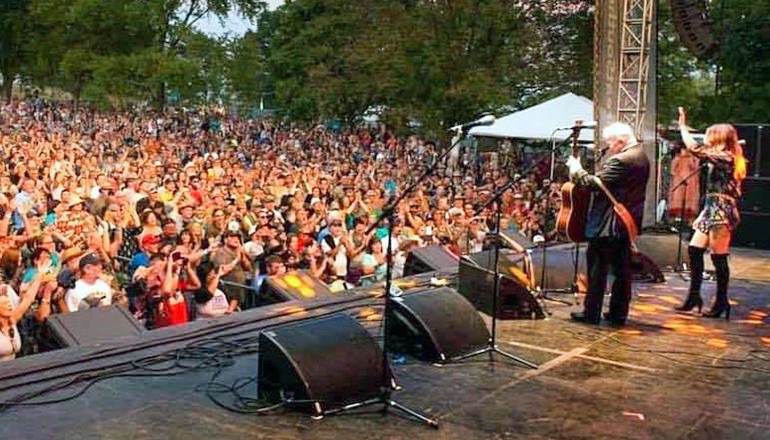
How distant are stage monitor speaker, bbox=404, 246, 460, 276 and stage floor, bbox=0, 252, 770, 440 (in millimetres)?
2200

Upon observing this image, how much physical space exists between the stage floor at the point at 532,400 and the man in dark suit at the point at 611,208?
0.34m

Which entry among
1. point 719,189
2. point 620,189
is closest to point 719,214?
point 719,189

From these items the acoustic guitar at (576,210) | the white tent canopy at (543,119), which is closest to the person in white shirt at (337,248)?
the acoustic guitar at (576,210)

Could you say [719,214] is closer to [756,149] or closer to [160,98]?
[756,149]

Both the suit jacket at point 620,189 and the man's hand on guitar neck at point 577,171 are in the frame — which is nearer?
the man's hand on guitar neck at point 577,171

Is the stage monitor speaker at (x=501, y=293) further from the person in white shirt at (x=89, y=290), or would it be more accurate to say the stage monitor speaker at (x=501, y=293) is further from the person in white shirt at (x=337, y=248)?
the person in white shirt at (x=89, y=290)

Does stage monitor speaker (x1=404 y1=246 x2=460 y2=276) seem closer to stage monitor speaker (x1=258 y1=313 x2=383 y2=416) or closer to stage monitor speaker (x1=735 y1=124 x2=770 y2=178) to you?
stage monitor speaker (x1=258 y1=313 x2=383 y2=416)

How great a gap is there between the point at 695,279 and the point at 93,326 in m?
4.10

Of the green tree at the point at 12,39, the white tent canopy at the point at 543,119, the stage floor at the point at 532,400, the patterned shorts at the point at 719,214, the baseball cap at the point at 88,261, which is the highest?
the green tree at the point at 12,39

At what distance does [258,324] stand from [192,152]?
11.7 metres

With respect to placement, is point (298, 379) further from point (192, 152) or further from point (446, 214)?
point (192, 152)

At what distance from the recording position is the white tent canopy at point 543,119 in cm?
1376

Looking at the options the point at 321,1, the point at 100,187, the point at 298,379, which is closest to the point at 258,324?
the point at 298,379

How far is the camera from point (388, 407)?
3752 mm
